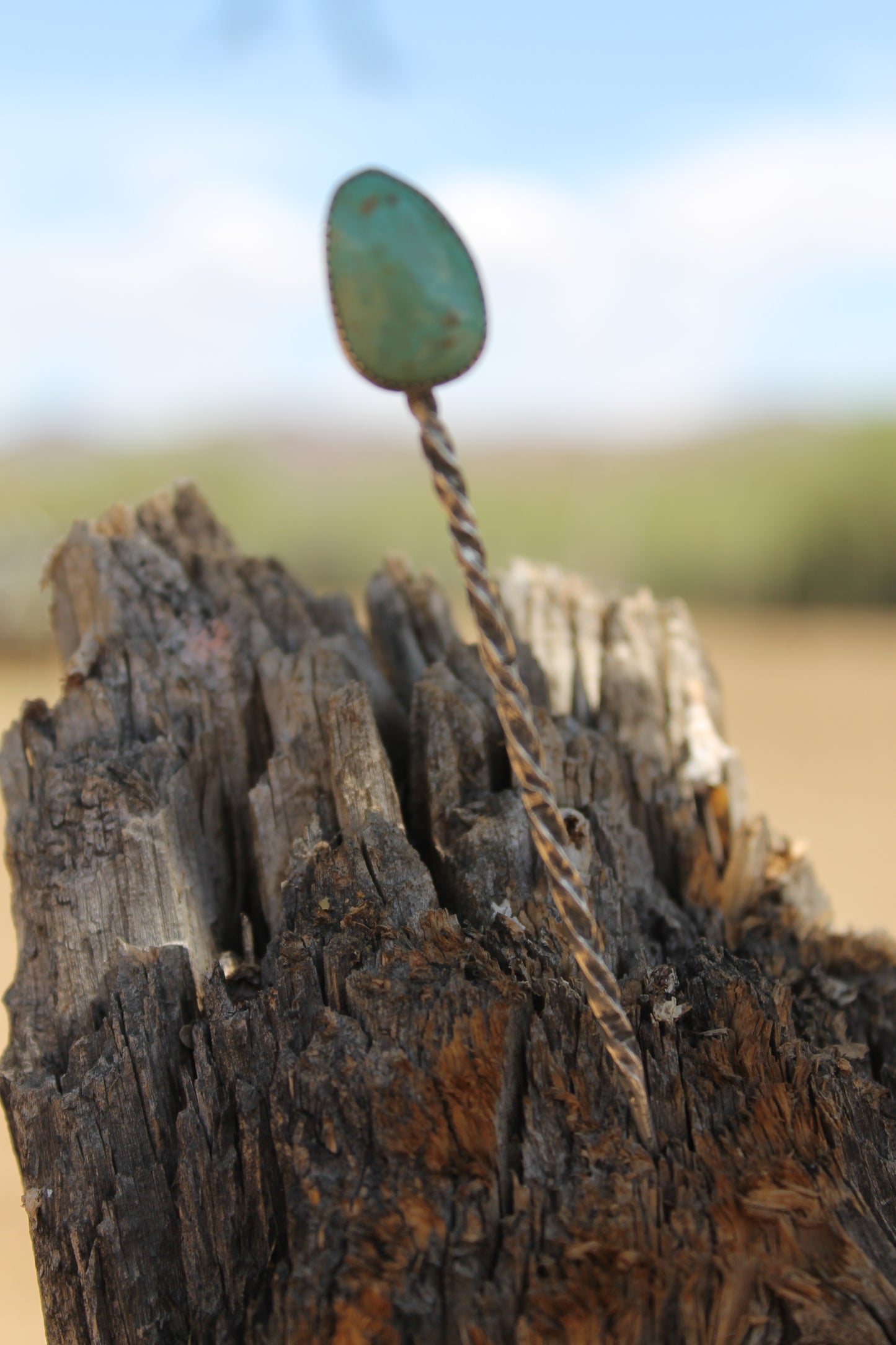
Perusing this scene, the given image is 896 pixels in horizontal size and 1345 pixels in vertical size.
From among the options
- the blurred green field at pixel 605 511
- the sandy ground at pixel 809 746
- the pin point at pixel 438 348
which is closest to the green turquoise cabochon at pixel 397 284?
the pin point at pixel 438 348

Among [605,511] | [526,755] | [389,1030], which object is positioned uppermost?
[605,511]

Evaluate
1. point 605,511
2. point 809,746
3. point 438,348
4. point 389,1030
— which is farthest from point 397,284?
point 605,511

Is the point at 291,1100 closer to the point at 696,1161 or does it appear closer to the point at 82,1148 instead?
the point at 82,1148

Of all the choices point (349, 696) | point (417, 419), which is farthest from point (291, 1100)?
point (417, 419)

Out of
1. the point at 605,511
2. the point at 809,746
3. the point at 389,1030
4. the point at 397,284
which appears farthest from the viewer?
the point at 605,511

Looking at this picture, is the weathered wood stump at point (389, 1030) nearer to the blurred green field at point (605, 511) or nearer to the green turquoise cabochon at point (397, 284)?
the green turquoise cabochon at point (397, 284)

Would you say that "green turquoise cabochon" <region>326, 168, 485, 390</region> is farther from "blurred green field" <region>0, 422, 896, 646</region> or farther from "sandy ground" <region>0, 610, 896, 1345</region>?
"blurred green field" <region>0, 422, 896, 646</region>

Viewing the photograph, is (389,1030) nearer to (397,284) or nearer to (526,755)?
(526,755)
